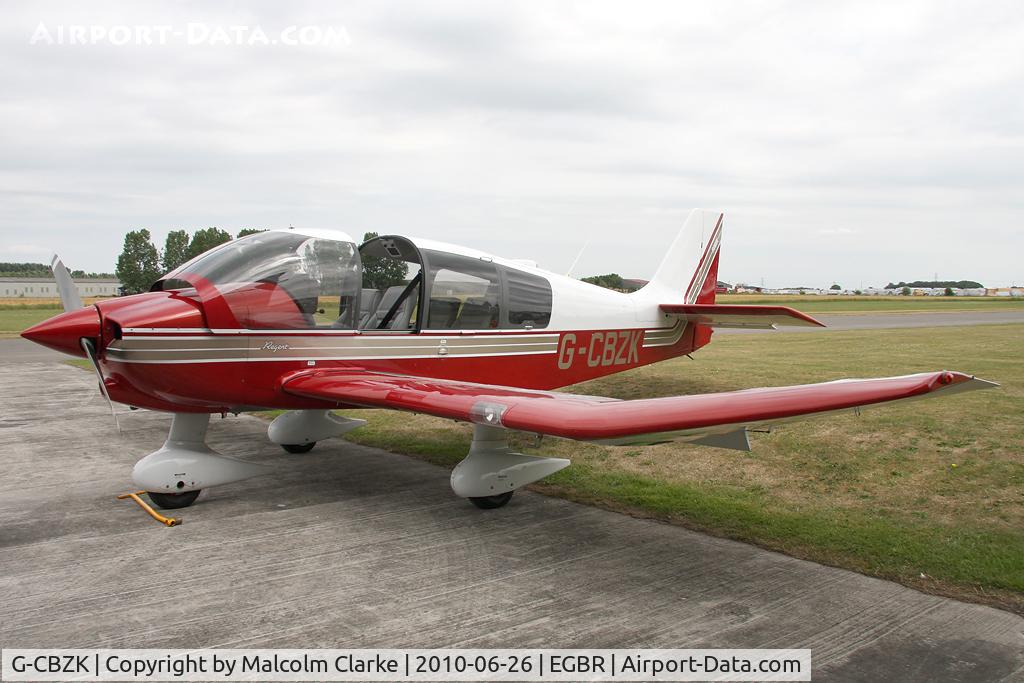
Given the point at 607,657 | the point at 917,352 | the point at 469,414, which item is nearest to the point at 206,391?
the point at 469,414

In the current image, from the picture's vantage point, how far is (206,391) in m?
5.76

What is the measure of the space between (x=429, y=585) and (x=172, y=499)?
271 cm

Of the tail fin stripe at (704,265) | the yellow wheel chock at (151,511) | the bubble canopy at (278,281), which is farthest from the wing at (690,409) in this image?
the tail fin stripe at (704,265)

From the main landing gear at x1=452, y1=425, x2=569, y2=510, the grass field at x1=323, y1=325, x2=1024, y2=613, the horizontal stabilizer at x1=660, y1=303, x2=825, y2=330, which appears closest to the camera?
the grass field at x1=323, y1=325, x2=1024, y2=613

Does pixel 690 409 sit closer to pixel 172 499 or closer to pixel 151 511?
pixel 172 499

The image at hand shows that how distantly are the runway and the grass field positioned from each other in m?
0.36

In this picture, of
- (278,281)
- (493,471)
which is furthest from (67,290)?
(493,471)

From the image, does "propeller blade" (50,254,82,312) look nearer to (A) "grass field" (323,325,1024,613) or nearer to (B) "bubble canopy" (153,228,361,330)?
(B) "bubble canopy" (153,228,361,330)

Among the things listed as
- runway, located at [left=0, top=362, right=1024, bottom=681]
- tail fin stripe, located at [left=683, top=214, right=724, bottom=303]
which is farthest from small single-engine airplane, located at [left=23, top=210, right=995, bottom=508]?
tail fin stripe, located at [left=683, top=214, right=724, bottom=303]

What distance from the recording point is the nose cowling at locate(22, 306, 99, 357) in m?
5.07

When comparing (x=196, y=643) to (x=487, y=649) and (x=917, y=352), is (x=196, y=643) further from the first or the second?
(x=917, y=352)

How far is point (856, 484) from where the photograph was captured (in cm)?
630

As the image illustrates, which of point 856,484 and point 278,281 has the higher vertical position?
point 278,281

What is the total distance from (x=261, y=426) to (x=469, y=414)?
19.6 ft
